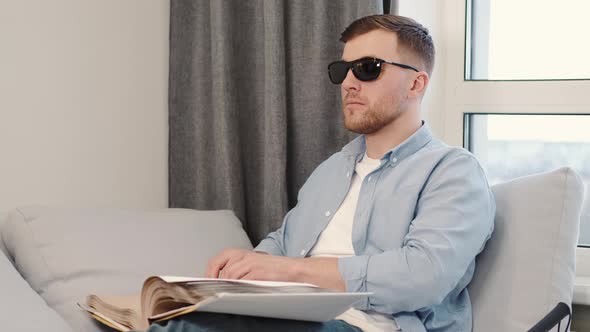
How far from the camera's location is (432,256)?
1.59 m

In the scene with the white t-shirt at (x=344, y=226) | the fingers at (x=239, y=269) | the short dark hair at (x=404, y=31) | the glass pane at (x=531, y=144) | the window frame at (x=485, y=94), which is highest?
the short dark hair at (x=404, y=31)

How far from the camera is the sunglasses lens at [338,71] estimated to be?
1.90 metres

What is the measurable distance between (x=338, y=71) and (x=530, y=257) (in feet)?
2.05

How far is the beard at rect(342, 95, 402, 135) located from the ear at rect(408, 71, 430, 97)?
0.06m

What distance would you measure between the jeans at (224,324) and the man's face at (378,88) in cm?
63

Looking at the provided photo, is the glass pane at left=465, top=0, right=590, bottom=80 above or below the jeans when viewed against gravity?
above

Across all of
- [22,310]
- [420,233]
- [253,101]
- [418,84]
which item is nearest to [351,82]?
[418,84]

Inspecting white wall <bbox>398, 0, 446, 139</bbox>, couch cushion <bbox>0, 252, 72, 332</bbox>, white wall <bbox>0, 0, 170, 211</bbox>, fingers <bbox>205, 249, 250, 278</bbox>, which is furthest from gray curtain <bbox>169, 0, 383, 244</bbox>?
couch cushion <bbox>0, 252, 72, 332</bbox>

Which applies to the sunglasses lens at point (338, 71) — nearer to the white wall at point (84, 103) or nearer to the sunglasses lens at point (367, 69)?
the sunglasses lens at point (367, 69)

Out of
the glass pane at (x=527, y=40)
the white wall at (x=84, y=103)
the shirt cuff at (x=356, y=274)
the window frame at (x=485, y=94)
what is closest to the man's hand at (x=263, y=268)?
the shirt cuff at (x=356, y=274)

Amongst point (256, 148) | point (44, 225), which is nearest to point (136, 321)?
point (44, 225)

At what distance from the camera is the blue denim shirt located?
1.59 metres

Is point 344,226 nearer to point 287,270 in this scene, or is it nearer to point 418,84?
point 287,270

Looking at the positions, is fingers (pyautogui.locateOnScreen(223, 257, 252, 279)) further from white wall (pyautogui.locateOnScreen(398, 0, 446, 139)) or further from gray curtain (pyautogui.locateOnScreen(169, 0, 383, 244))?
white wall (pyautogui.locateOnScreen(398, 0, 446, 139))
